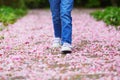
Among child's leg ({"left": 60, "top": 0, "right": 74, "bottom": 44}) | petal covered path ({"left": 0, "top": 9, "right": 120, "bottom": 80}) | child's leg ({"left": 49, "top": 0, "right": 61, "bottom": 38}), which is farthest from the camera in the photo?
child's leg ({"left": 49, "top": 0, "right": 61, "bottom": 38})

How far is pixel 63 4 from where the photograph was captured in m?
7.50

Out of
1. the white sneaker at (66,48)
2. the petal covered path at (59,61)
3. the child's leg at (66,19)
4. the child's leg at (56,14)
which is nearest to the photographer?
the petal covered path at (59,61)

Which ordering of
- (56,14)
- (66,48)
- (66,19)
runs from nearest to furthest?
(66,48), (66,19), (56,14)

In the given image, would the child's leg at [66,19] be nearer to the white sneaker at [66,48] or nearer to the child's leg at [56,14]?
the white sneaker at [66,48]

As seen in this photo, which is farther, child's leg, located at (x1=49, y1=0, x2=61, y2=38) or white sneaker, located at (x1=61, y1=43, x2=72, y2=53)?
child's leg, located at (x1=49, y1=0, x2=61, y2=38)

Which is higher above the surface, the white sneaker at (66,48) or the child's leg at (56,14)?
the child's leg at (56,14)

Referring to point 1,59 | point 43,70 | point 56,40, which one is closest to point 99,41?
point 56,40

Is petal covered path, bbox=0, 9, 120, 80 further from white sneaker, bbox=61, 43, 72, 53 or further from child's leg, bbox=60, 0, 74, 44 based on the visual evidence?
child's leg, bbox=60, 0, 74, 44

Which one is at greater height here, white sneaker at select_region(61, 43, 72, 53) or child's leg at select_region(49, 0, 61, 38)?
child's leg at select_region(49, 0, 61, 38)

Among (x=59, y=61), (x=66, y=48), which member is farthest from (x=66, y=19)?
(x=59, y=61)

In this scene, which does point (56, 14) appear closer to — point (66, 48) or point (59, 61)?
point (66, 48)

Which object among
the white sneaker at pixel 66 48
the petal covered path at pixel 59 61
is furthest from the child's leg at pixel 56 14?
the white sneaker at pixel 66 48

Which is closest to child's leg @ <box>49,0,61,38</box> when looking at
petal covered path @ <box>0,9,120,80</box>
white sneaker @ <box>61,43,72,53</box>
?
petal covered path @ <box>0,9,120,80</box>

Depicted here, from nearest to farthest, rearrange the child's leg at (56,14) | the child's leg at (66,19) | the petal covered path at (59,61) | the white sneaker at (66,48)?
1. the petal covered path at (59,61)
2. the white sneaker at (66,48)
3. the child's leg at (66,19)
4. the child's leg at (56,14)
